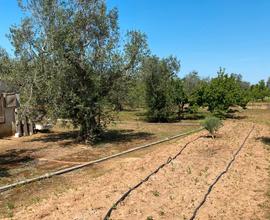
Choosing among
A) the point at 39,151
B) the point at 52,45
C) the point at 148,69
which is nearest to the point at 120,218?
the point at 39,151

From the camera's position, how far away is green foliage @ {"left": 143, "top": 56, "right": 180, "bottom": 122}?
27.0 metres

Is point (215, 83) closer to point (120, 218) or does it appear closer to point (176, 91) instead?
point (176, 91)

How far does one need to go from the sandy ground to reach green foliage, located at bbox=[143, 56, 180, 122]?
14929 mm

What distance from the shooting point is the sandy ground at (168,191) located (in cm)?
658

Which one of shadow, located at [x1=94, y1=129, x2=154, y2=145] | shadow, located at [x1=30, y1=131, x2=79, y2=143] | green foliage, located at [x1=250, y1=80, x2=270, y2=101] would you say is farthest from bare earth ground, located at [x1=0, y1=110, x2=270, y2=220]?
green foliage, located at [x1=250, y1=80, x2=270, y2=101]

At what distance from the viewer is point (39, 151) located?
1441 centimetres

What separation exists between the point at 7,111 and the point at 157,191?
13.5 metres

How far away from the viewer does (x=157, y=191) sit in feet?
25.8

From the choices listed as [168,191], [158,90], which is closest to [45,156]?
[168,191]

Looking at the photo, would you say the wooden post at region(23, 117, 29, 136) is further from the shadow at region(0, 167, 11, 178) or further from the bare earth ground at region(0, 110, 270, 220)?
the bare earth ground at region(0, 110, 270, 220)

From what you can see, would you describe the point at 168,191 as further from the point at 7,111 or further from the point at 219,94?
the point at 219,94

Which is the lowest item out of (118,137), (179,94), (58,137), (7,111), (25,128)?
(118,137)

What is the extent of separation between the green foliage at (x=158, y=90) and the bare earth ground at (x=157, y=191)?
15.0m

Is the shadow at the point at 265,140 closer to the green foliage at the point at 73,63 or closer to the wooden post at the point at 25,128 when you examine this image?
the green foliage at the point at 73,63
